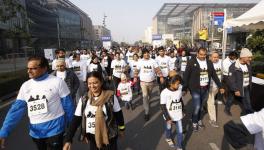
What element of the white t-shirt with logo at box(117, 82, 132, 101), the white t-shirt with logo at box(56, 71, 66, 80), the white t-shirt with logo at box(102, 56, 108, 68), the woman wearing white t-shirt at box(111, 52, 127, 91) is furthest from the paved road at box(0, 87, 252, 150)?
the white t-shirt with logo at box(102, 56, 108, 68)

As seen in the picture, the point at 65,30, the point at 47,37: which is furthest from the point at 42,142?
the point at 65,30

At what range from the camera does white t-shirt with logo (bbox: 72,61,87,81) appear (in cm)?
842

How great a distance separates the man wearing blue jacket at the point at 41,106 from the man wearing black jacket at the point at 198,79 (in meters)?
3.41

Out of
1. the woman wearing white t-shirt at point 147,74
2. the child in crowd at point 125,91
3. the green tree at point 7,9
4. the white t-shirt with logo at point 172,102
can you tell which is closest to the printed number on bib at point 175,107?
the white t-shirt with logo at point 172,102

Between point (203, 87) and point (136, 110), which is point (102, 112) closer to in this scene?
point (203, 87)

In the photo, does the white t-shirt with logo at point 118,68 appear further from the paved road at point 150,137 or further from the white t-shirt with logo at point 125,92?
the paved road at point 150,137

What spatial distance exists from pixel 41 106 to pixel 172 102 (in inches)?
97.7

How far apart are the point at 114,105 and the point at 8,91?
36.2 feet

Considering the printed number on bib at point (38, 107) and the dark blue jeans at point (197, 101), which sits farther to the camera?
the dark blue jeans at point (197, 101)

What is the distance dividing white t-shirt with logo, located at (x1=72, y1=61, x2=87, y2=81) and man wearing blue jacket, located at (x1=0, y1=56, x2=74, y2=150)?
198 inches

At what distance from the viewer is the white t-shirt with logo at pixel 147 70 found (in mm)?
7464

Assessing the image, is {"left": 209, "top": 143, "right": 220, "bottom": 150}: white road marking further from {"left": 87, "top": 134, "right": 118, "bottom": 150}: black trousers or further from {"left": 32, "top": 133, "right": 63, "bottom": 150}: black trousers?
{"left": 32, "top": 133, "right": 63, "bottom": 150}: black trousers

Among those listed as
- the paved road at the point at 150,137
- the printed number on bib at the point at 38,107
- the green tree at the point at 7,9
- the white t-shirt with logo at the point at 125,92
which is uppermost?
the green tree at the point at 7,9

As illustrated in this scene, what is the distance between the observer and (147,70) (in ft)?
24.7
